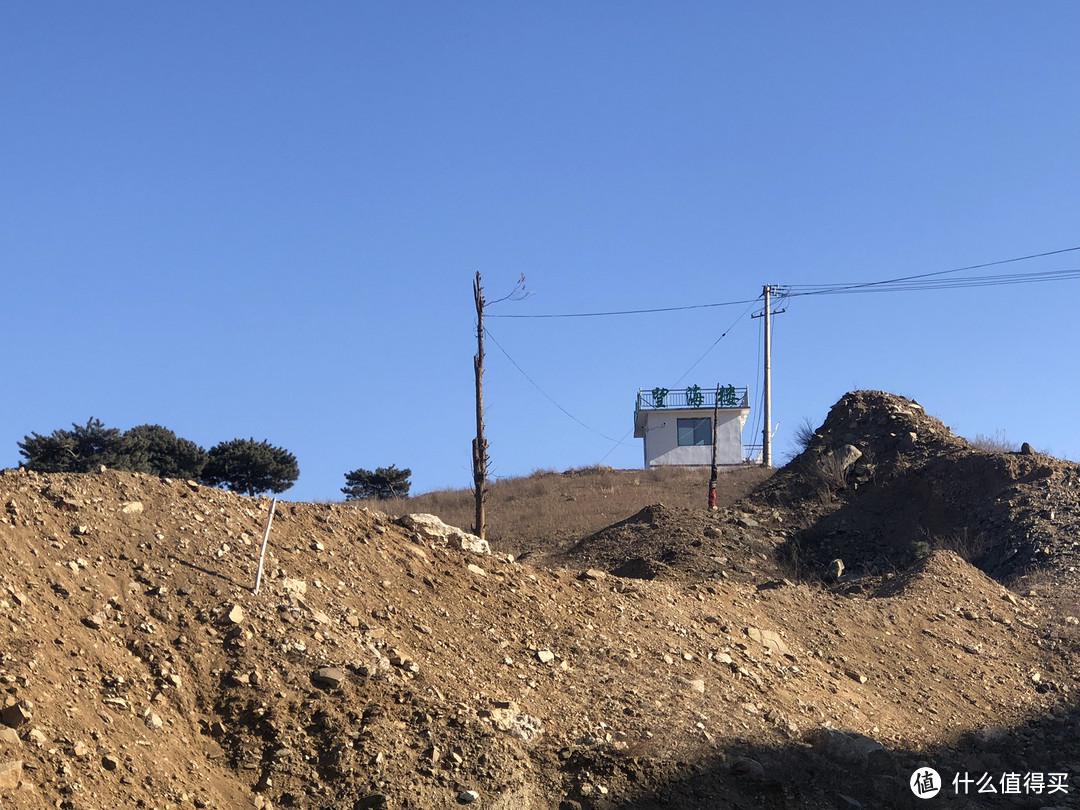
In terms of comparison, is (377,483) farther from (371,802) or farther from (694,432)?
(371,802)

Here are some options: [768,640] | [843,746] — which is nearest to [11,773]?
[843,746]

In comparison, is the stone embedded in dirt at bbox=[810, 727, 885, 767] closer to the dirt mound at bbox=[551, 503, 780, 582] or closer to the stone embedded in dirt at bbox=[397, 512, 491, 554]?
the stone embedded in dirt at bbox=[397, 512, 491, 554]

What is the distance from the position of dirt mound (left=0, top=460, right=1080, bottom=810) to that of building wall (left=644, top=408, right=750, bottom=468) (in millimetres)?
37461

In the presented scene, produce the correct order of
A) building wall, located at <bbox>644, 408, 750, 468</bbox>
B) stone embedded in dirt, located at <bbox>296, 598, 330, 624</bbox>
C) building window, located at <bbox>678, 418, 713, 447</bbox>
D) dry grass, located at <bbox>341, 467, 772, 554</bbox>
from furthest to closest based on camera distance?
building wall, located at <bbox>644, 408, 750, 468</bbox>
building window, located at <bbox>678, 418, 713, 447</bbox>
dry grass, located at <bbox>341, 467, 772, 554</bbox>
stone embedded in dirt, located at <bbox>296, 598, 330, 624</bbox>

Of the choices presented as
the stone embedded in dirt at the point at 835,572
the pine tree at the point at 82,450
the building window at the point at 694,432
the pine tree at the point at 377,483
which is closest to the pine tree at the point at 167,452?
the pine tree at the point at 82,450

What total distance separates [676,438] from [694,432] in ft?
2.96

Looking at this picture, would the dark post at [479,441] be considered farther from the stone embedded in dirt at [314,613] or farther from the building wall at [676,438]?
the building wall at [676,438]

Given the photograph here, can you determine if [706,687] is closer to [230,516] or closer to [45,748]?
[230,516]

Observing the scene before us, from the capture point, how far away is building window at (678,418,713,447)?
49.4 metres

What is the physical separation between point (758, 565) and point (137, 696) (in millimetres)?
13712

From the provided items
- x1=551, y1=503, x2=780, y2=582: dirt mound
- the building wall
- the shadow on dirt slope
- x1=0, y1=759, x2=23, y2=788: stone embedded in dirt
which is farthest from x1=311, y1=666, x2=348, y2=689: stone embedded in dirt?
the building wall

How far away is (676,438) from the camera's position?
5003 cm

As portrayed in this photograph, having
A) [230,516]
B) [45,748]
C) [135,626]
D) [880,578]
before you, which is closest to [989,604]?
[880,578]

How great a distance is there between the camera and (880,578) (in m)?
15.3
